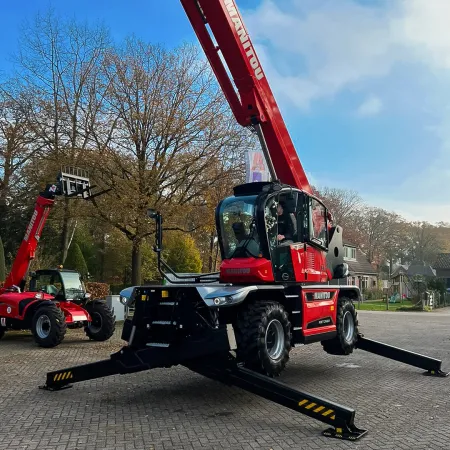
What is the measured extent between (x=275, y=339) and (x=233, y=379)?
1.07 m

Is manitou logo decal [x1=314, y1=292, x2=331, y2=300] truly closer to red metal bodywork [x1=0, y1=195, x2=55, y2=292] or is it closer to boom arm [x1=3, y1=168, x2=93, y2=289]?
boom arm [x1=3, y1=168, x2=93, y2=289]

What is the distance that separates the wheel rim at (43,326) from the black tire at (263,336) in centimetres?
692

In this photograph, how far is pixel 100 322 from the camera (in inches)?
532

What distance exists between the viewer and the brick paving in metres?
5.53

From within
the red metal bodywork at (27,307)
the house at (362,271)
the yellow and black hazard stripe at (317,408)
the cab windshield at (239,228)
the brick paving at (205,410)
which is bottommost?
the brick paving at (205,410)

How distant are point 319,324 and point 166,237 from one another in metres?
13.7

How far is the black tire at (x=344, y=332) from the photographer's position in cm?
944

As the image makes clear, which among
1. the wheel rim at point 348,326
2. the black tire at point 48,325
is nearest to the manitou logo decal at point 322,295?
the wheel rim at point 348,326

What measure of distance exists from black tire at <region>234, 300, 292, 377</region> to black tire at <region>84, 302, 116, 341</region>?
7.10 m

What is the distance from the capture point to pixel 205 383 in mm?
8586

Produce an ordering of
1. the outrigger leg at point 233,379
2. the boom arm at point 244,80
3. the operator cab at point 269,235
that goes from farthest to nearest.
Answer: the boom arm at point 244,80, the operator cab at point 269,235, the outrigger leg at point 233,379

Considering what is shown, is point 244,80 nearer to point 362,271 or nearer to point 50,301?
point 50,301

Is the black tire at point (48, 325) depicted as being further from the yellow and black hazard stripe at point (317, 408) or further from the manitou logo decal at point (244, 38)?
the yellow and black hazard stripe at point (317, 408)

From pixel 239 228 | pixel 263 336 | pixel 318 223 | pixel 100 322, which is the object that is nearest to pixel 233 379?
pixel 263 336
